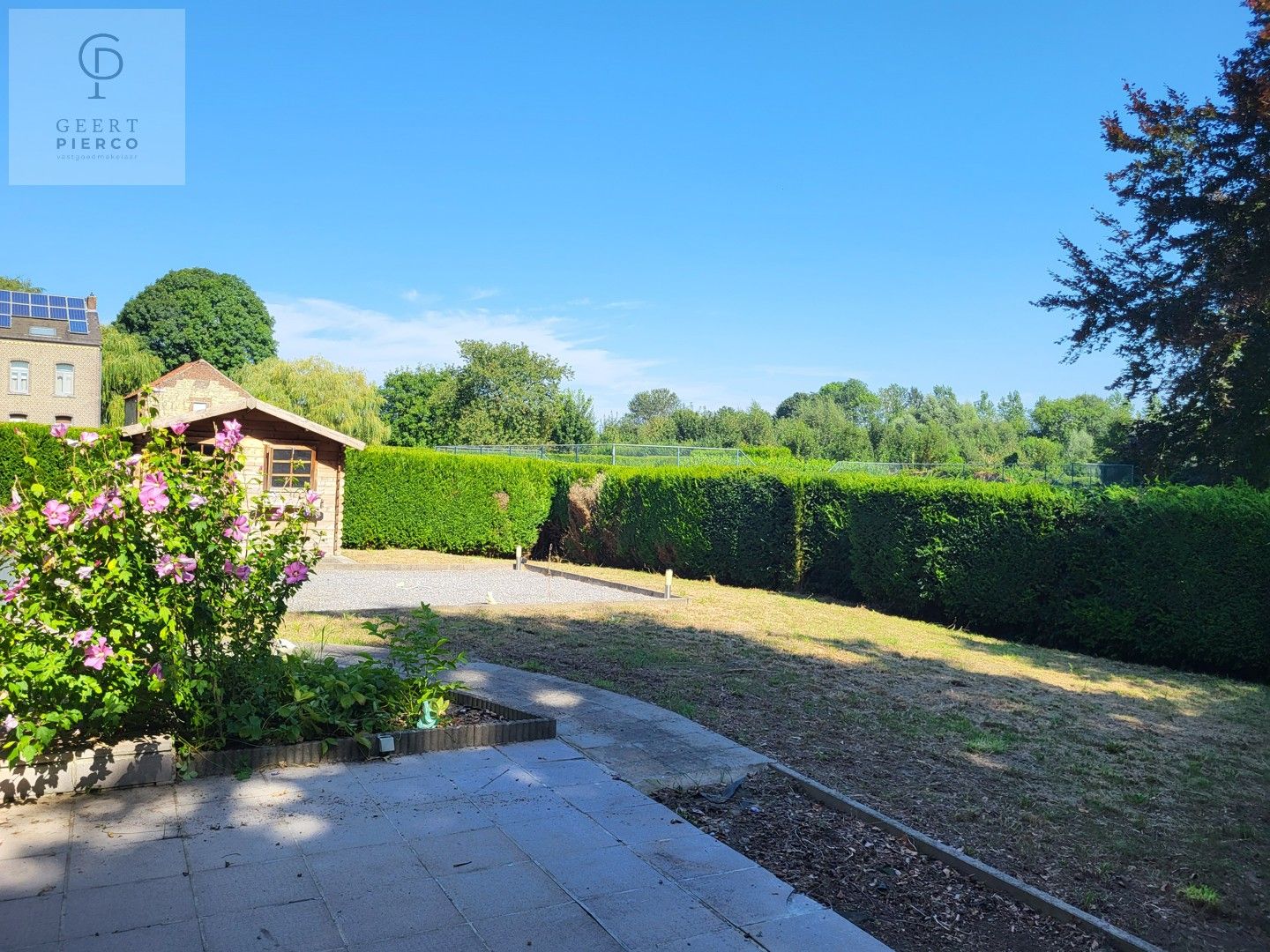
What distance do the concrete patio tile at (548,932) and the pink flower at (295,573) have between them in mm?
2602

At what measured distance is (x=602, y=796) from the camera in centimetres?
421

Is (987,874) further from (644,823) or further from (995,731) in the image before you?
(995,731)

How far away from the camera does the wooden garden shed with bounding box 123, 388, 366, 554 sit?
1859 cm

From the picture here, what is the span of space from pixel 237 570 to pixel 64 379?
172ft

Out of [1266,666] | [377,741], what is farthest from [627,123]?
[377,741]

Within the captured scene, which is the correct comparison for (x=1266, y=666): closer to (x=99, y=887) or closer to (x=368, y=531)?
(x=99, y=887)

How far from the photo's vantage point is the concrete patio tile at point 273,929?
2.68m

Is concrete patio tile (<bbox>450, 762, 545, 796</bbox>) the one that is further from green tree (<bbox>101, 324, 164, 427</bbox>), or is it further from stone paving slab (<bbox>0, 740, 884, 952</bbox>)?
green tree (<bbox>101, 324, 164, 427</bbox>)

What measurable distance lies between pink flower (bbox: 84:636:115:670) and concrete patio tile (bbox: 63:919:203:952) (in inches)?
55.9

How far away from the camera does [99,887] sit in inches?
119

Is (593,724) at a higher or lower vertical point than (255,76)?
lower

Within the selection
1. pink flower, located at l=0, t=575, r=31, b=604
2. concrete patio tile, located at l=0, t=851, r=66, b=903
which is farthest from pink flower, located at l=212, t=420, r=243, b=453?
concrete patio tile, located at l=0, t=851, r=66, b=903

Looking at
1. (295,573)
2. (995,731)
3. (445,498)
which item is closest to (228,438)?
(295,573)

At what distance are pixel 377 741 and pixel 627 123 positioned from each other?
16.3 metres
